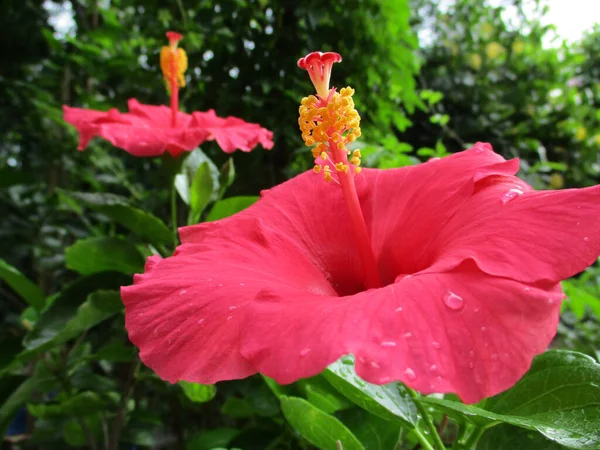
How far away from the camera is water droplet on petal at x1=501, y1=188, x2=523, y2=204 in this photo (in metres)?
0.46

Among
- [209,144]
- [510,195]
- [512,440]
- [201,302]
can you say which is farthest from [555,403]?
[209,144]

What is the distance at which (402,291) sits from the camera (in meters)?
0.38

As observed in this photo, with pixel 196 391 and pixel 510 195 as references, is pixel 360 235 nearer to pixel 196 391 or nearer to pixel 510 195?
pixel 510 195

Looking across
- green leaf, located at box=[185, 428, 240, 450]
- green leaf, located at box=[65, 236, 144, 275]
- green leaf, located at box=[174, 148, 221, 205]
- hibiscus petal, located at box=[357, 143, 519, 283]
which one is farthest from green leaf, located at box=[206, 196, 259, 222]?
green leaf, located at box=[185, 428, 240, 450]

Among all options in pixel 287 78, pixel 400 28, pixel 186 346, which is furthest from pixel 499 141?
pixel 186 346

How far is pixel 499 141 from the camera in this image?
1846mm

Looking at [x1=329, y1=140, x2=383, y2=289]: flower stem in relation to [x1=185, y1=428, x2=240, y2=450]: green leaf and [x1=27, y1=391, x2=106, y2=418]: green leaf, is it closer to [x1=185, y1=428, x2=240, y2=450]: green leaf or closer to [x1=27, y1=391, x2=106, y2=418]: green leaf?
[x1=185, y1=428, x2=240, y2=450]: green leaf

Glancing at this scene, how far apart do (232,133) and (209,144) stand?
32 cm

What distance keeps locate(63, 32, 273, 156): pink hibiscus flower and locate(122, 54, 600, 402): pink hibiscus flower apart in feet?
0.79

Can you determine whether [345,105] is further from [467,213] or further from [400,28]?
[400,28]

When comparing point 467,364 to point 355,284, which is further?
point 355,284

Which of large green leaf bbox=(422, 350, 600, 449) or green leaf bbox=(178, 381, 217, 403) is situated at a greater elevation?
large green leaf bbox=(422, 350, 600, 449)

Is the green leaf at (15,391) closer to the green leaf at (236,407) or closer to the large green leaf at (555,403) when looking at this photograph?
the green leaf at (236,407)

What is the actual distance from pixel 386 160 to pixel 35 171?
4.36ft
